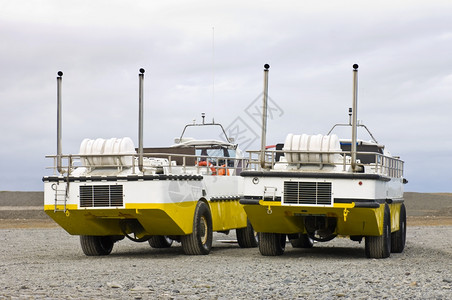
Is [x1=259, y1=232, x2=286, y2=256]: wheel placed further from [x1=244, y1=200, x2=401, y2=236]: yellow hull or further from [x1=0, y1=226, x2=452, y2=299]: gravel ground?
[x1=244, y1=200, x2=401, y2=236]: yellow hull

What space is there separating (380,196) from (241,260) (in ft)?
8.60

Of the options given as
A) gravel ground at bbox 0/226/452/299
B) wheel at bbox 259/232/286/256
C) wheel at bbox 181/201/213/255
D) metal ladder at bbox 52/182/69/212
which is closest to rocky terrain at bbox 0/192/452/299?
gravel ground at bbox 0/226/452/299

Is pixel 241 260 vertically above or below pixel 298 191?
below

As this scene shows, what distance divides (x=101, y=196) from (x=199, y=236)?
2.12 meters

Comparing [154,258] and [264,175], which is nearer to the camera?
[264,175]

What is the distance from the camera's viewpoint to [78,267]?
40.2ft

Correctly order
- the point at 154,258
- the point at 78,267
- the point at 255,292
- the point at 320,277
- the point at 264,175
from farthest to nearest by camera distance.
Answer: the point at 154,258 < the point at 264,175 < the point at 78,267 < the point at 320,277 < the point at 255,292

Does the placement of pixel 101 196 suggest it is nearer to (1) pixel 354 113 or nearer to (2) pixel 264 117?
(2) pixel 264 117

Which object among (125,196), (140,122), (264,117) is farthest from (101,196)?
(264,117)

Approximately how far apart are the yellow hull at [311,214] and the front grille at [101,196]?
7.27ft

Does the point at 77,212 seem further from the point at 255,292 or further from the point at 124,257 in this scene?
the point at 255,292

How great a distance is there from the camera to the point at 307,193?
12.8m

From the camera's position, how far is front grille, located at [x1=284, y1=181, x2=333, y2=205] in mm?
12742

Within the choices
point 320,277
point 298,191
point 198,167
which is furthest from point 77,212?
point 320,277
